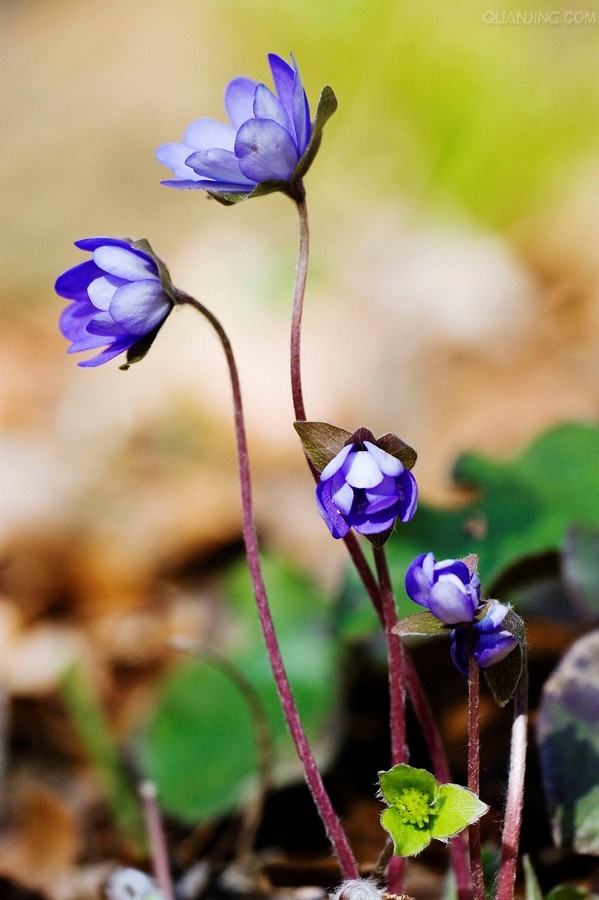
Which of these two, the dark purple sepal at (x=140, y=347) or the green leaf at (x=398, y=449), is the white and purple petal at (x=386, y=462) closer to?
the green leaf at (x=398, y=449)

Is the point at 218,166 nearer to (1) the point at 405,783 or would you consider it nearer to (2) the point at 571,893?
(1) the point at 405,783

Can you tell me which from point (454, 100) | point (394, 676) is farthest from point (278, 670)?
point (454, 100)

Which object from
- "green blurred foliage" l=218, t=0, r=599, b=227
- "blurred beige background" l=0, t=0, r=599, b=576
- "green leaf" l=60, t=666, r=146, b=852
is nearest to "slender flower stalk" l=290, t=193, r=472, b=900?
"green leaf" l=60, t=666, r=146, b=852

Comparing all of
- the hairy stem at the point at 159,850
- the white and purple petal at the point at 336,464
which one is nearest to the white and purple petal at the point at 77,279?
the white and purple petal at the point at 336,464

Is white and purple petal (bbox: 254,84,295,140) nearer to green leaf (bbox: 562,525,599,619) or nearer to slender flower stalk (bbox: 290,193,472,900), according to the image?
slender flower stalk (bbox: 290,193,472,900)

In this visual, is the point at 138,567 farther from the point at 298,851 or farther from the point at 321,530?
the point at 298,851
